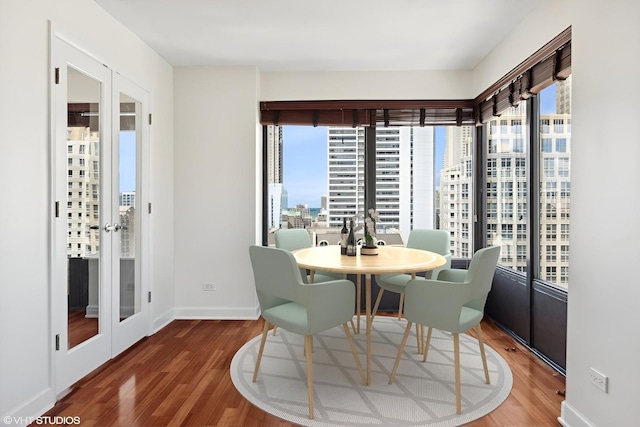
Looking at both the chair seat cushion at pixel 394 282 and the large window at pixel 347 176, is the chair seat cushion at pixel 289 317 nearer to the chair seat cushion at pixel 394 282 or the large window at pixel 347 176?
the chair seat cushion at pixel 394 282

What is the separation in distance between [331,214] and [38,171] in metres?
2.82

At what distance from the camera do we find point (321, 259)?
2.76 meters

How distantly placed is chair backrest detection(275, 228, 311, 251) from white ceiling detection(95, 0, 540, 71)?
5.63 feet

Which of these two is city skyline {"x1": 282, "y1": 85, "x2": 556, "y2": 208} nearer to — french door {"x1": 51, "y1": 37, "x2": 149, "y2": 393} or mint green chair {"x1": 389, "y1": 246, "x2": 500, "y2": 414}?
french door {"x1": 51, "y1": 37, "x2": 149, "y2": 393}

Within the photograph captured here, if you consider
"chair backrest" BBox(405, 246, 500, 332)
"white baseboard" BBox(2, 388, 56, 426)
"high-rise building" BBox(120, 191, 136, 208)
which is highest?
"high-rise building" BBox(120, 191, 136, 208)

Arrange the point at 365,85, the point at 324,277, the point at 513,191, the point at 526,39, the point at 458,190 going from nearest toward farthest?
the point at 526,39
the point at 513,191
the point at 324,277
the point at 365,85
the point at 458,190

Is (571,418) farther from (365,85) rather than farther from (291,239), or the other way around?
(365,85)

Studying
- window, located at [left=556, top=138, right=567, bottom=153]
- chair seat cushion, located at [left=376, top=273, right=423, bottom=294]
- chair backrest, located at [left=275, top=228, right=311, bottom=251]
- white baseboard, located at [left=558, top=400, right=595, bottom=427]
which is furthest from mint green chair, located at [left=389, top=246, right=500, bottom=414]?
chair backrest, located at [left=275, top=228, right=311, bottom=251]

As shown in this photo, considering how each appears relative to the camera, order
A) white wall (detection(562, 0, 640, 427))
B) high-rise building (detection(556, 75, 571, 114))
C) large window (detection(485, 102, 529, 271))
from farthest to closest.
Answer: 1. large window (detection(485, 102, 529, 271))
2. high-rise building (detection(556, 75, 571, 114))
3. white wall (detection(562, 0, 640, 427))

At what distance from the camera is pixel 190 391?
91.7 inches

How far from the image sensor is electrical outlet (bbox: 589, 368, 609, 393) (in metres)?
1.75

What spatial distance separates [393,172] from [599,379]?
280 centimetres

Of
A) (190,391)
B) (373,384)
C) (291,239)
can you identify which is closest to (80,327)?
(190,391)

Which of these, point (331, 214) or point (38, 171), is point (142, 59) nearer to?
point (38, 171)
